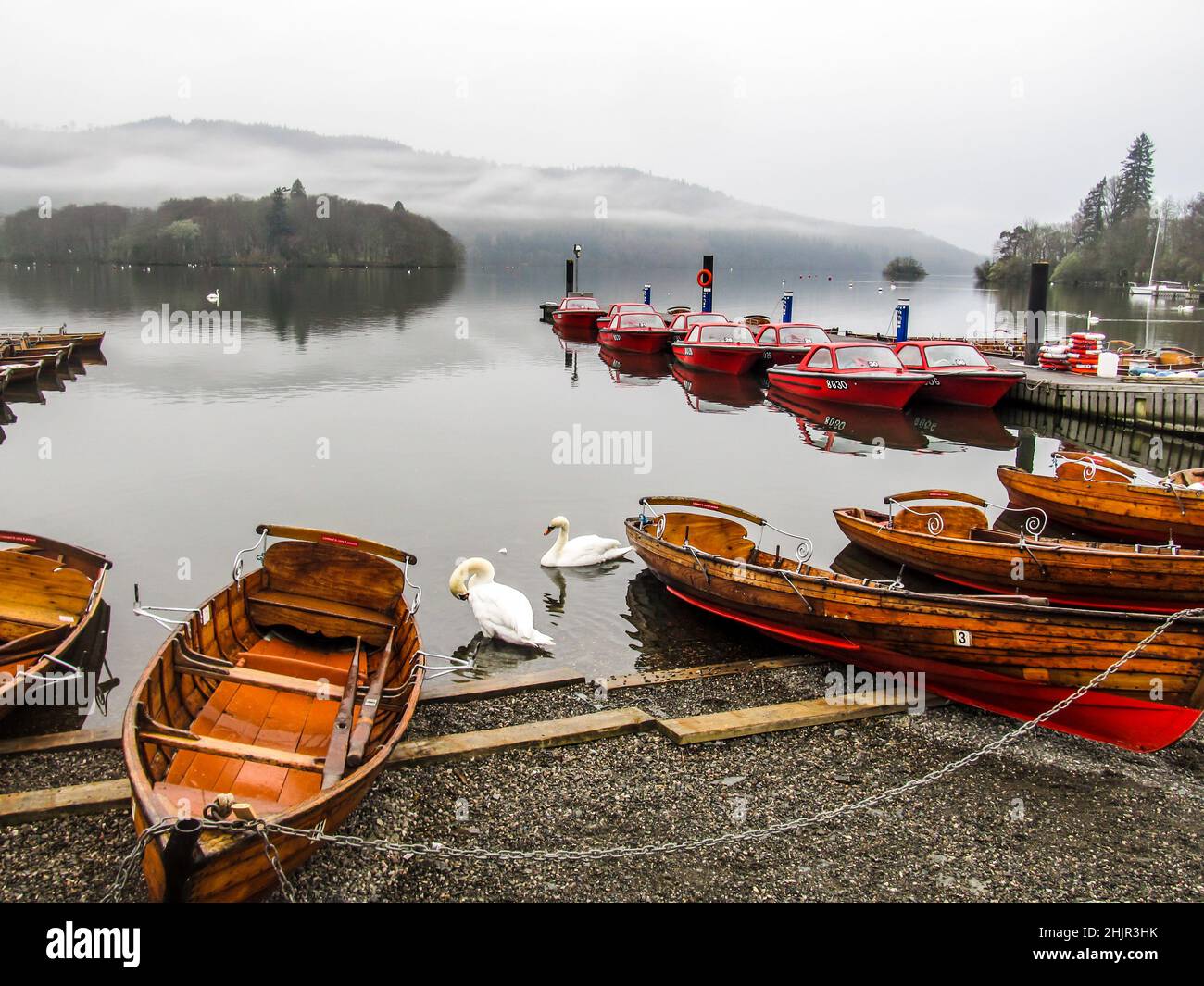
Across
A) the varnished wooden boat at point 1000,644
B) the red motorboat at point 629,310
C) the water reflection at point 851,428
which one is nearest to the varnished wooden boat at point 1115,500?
the varnished wooden boat at point 1000,644

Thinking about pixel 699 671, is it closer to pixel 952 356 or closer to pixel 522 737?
pixel 522 737

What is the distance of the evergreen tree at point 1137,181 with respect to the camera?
138500 millimetres

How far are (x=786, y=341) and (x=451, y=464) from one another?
811 inches

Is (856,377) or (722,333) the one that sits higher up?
(722,333)

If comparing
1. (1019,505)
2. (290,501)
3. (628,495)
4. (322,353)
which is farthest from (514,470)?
(322,353)

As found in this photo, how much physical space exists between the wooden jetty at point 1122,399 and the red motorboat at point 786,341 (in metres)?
8.84

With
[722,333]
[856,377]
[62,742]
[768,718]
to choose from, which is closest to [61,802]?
[62,742]

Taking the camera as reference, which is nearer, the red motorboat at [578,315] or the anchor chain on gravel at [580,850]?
the anchor chain on gravel at [580,850]

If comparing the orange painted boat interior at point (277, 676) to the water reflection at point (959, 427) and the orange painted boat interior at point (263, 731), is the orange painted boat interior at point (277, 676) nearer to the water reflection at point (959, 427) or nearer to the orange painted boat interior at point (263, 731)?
A: the orange painted boat interior at point (263, 731)

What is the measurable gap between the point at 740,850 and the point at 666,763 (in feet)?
4.43

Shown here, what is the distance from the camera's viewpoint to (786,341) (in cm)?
3844

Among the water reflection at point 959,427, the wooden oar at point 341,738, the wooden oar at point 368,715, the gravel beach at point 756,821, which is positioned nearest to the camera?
the gravel beach at point 756,821

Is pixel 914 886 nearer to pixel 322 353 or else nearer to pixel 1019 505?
pixel 1019 505

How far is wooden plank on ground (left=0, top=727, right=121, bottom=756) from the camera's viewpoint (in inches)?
316
